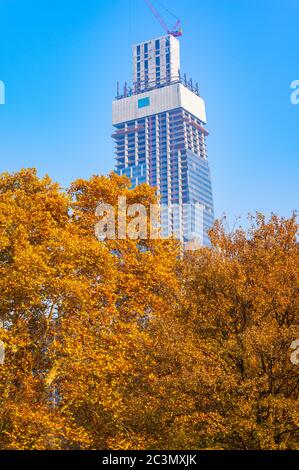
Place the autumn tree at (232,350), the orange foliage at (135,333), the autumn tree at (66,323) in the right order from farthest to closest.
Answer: the autumn tree at (66,323)
the orange foliage at (135,333)
the autumn tree at (232,350)

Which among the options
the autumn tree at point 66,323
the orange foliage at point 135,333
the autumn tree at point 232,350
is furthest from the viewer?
the autumn tree at point 66,323

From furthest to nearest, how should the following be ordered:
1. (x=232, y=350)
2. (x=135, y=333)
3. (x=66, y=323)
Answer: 1. (x=66, y=323)
2. (x=135, y=333)
3. (x=232, y=350)

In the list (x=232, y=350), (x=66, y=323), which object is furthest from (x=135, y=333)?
(x=232, y=350)

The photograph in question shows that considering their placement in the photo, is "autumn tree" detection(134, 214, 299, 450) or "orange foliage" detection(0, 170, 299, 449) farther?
"orange foliage" detection(0, 170, 299, 449)

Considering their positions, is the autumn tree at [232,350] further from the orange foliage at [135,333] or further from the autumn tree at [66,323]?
the autumn tree at [66,323]

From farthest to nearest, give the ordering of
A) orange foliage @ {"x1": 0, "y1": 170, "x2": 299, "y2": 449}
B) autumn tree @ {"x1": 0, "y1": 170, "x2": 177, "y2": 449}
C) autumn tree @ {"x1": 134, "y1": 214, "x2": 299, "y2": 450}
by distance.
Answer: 1. autumn tree @ {"x1": 0, "y1": 170, "x2": 177, "y2": 449}
2. orange foliage @ {"x1": 0, "y1": 170, "x2": 299, "y2": 449}
3. autumn tree @ {"x1": 134, "y1": 214, "x2": 299, "y2": 450}

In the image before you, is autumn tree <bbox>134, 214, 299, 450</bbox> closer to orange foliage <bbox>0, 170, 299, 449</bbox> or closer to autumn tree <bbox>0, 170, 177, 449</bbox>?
orange foliage <bbox>0, 170, 299, 449</bbox>

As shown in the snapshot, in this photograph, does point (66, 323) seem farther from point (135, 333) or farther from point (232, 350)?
point (232, 350)

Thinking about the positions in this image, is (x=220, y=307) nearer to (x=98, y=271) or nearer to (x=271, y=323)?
(x=271, y=323)

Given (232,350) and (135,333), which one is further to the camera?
(135,333)

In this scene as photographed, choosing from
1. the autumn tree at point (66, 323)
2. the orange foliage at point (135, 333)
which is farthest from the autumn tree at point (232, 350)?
the autumn tree at point (66, 323)

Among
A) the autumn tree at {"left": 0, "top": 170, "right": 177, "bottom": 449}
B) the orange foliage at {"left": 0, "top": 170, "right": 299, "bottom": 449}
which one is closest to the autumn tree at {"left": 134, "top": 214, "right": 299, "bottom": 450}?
the orange foliage at {"left": 0, "top": 170, "right": 299, "bottom": 449}

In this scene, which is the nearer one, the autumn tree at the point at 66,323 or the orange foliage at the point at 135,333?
the orange foliage at the point at 135,333
